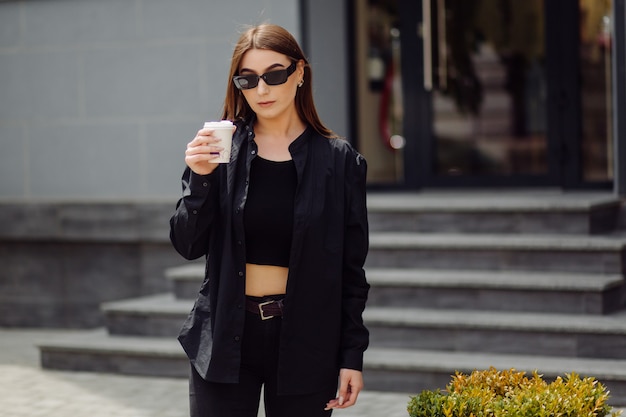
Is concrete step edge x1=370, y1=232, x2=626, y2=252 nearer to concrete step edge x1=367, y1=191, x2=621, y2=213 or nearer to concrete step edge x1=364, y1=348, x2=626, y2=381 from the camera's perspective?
concrete step edge x1=367, y1=191, x2=621, y2=213

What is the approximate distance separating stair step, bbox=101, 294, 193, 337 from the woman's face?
172 inches

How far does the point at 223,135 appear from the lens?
3.49 m

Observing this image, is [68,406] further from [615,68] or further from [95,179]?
[615,68]

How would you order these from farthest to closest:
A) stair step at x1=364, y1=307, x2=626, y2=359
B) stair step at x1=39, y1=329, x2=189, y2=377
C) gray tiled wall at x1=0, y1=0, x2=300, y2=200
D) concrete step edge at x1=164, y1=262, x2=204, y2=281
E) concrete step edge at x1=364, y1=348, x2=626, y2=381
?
gray tiled wall at x1=0, y1=0, x2=300, y2=200 → concrete step edge at x1=164, y1=262, x2=204, y2=281 → stair step at x1=39, y1=329, x2=189, y2=377 → stair step at x1=364, y1=307, x2=626, y2=359 → concrete step edge at x1=364, y1=348, x2=626, y2=381

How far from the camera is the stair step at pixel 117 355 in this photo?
25.1ft

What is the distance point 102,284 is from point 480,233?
3.60 meters

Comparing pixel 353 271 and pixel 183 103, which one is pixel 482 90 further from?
pixel 353 271

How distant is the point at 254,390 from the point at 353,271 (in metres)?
0.52

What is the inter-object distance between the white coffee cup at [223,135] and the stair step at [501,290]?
163 inches

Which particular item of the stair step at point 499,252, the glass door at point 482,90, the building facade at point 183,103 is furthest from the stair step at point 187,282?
the glass door at point 482,90

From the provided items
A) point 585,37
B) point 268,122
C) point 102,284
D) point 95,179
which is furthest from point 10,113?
point 268,122

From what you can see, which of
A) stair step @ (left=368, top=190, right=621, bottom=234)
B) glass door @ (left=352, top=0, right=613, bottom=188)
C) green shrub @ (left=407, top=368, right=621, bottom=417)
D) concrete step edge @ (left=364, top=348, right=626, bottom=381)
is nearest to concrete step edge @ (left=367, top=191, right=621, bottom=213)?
stair step @ (left=368, top=190, right=621, bottom=234)

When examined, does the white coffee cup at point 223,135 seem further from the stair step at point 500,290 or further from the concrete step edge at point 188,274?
the concrete step edge at point 188,274

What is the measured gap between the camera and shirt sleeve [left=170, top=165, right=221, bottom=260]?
364 centimetres
